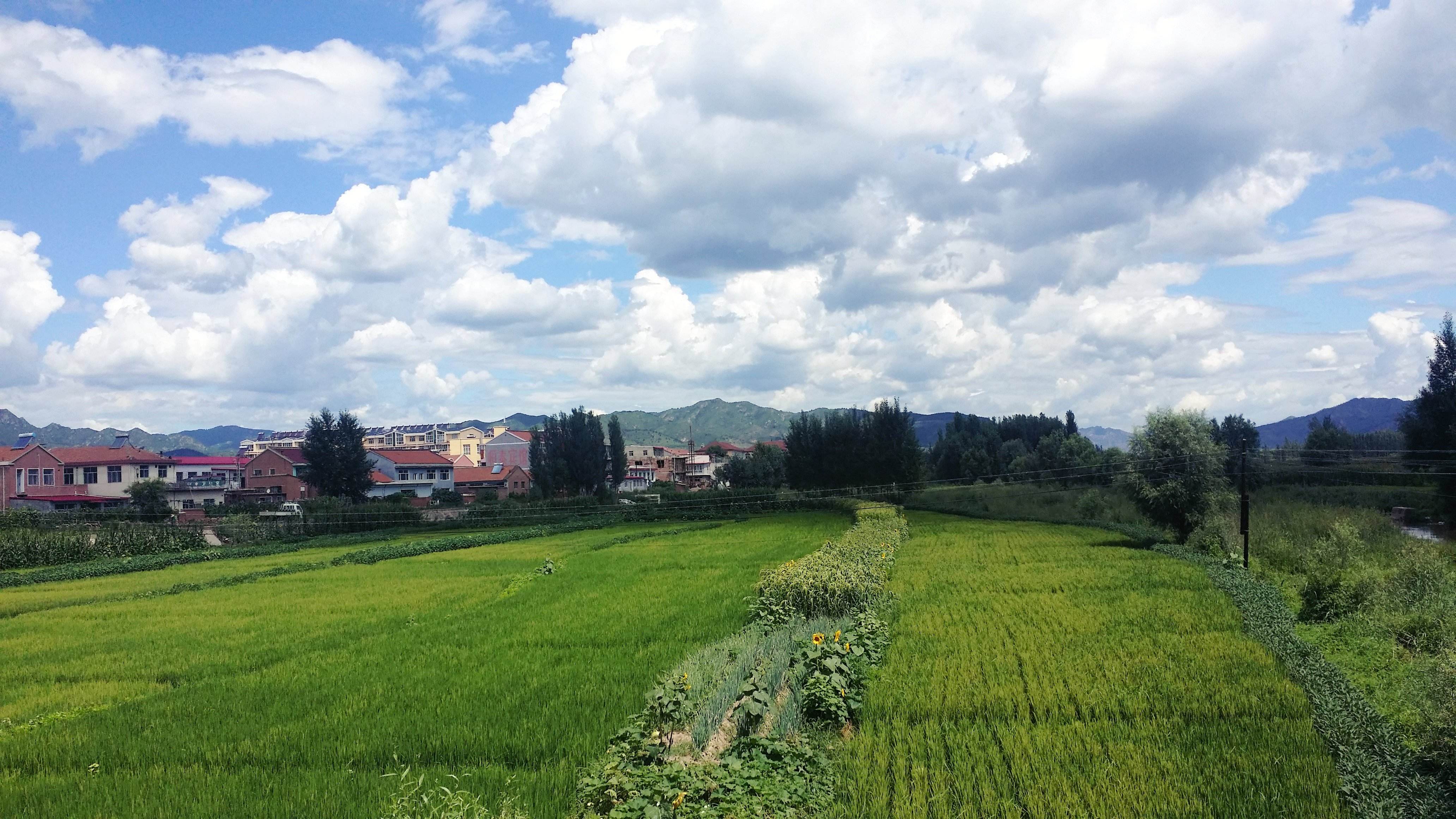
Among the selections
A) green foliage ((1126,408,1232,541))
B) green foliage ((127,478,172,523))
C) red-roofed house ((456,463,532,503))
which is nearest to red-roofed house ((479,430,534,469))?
red-roofed house ((456,463,532,503))

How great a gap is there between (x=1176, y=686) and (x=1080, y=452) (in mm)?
80037

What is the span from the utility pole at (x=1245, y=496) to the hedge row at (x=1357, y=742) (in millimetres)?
10733

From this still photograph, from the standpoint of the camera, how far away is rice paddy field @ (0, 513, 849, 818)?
8.44 m

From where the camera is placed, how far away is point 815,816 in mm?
7230

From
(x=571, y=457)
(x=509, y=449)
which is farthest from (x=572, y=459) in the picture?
(x=509, y=449)

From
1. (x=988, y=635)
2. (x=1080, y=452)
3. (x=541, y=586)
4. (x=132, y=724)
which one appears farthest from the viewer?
(x=1080, y=452)

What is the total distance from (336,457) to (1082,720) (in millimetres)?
71015

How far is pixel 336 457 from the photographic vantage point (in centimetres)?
7050

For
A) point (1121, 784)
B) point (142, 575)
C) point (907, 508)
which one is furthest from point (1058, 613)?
point (907, 508)

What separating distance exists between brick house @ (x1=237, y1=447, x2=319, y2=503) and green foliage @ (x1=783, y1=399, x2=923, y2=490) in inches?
1769

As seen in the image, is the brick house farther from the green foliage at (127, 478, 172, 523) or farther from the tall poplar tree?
the tall poplar tree

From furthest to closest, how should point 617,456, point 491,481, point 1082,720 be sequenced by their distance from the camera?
point 491,481 < point 617,456 < point 1082,720

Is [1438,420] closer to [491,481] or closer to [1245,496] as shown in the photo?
[1245,496]

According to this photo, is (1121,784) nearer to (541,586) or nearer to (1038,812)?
(1038,812)
